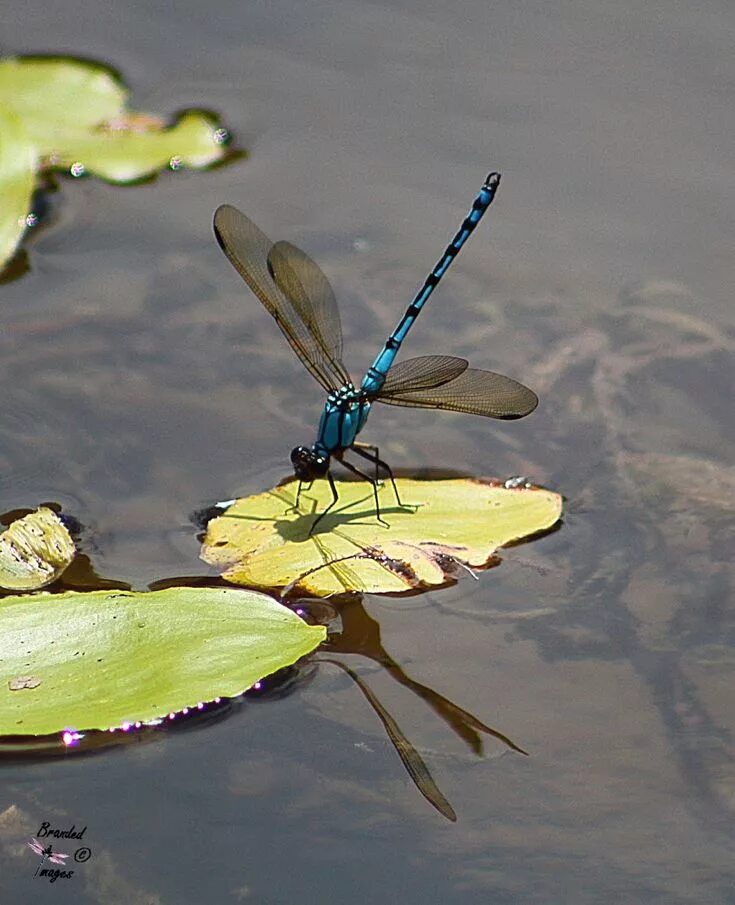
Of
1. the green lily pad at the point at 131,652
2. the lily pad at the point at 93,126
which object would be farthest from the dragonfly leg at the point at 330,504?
the lily pad at the point at 93,126

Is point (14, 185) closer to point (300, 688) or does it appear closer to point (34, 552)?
point (34, 552)

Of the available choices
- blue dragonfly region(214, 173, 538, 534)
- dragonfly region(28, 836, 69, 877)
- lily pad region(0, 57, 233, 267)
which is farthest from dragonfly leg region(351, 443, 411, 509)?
lily pad region(0, 57, 233, 267)

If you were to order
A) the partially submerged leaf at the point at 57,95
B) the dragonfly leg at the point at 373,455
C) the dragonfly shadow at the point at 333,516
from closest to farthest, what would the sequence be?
the dragonfly shadow at the point at 333,516, the dragonfly leg at the point at 373,455, the partially submerged leaf at the point at 57,95

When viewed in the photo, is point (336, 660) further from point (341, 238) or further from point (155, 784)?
point (341, 238)

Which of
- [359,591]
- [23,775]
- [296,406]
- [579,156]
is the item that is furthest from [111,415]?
[579,156]

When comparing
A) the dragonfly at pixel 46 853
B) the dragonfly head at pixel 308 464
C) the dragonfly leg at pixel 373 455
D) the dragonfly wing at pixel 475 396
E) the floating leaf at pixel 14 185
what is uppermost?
the floating leaf at pixel 14 185

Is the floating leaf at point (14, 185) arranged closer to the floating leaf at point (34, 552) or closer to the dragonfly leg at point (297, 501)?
the floating leaf at point (34, 552)

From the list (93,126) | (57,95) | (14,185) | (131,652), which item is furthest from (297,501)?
(57,95)
